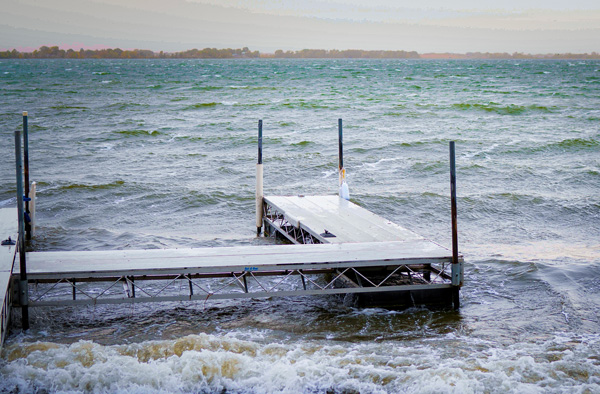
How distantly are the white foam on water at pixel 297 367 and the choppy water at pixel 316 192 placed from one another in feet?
0.11

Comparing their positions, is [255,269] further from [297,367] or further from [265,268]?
[297,367]

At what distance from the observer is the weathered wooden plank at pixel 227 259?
11812 mm

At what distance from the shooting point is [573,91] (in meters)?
70.6

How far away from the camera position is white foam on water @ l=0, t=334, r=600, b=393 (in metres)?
9.77

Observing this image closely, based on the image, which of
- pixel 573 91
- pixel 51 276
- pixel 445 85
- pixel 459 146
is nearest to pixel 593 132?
pixel 459 146

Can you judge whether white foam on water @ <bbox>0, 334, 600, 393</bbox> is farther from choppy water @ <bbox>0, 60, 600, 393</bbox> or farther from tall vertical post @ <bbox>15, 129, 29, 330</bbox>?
tall vertical post @ <bbox>15, 129, 29, 330</bbox>

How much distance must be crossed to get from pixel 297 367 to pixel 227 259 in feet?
9.93

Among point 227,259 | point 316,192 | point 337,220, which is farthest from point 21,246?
point 316,192

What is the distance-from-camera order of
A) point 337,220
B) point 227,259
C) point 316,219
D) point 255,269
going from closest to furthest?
point 255,269
point 227,259
point 337,220
point 316,219

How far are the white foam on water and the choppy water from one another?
32 mm

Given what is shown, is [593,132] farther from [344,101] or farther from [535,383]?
[535,383]

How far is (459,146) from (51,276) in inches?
1130

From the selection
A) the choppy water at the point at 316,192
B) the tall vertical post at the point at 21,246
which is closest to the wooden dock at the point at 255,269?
the tall vertical post at the point at 21,246

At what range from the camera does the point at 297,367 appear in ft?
33.6
